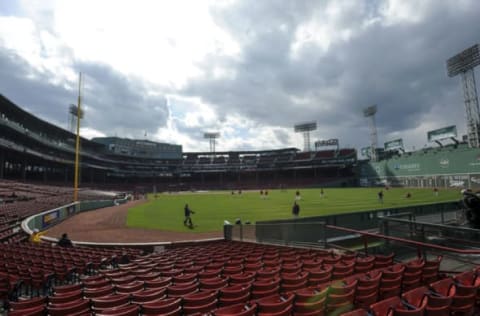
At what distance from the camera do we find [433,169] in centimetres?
Result: 6800

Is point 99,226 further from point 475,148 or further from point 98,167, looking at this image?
point 475,148

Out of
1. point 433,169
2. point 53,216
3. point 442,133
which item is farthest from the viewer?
point 442,133

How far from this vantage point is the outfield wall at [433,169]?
192 feet

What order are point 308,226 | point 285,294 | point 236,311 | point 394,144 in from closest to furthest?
point 236,311, point 285,294, point 308,226, point 394,144

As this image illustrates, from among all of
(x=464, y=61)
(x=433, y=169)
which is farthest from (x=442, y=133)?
(x=464, y=61)

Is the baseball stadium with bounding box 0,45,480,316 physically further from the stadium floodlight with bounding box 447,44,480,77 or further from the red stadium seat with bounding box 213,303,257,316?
the stadium floodlight with bounding box 447,44,480,77

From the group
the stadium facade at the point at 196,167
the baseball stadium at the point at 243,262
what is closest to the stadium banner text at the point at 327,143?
the stadium facade at the point at 196,167

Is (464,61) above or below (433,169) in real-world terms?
above

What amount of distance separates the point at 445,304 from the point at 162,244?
14.1 meters

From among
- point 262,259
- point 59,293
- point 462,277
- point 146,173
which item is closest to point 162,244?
point 262,259

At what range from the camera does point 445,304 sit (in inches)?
154

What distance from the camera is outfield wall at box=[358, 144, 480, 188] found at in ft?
192

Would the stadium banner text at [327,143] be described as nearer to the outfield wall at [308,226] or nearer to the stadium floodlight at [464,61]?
the stadium floodlight at [464,61]

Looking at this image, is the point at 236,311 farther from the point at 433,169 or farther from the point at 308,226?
the point at 433,169
